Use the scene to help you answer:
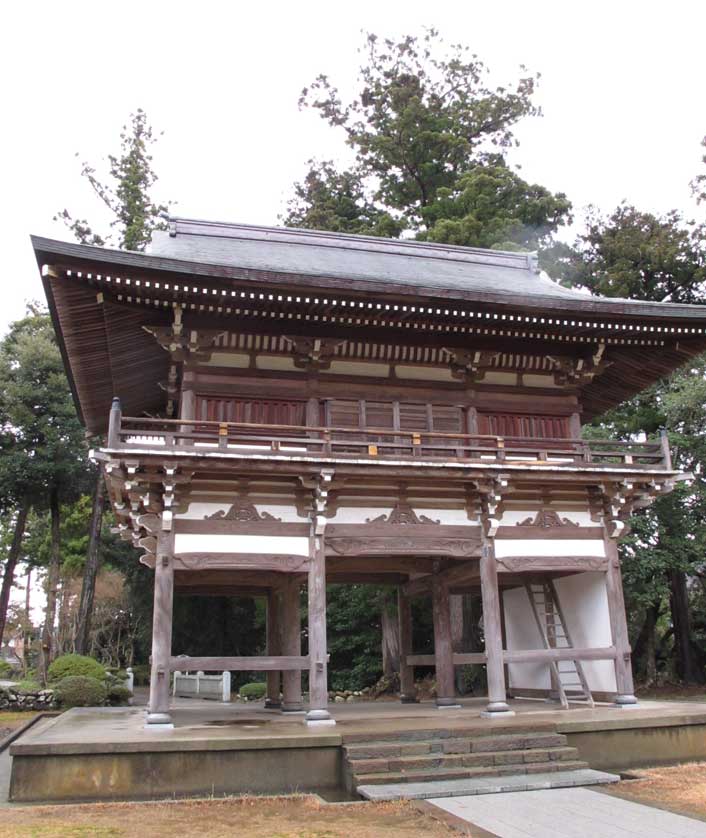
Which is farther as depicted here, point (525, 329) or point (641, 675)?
point (641, 675)

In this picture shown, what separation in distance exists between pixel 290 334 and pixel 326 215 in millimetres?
24044

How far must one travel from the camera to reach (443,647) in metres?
14.8

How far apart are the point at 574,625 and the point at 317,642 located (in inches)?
227

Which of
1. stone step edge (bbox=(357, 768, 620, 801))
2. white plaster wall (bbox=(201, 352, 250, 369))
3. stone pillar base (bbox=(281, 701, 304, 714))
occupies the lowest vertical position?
stone step edge (bbox=(357, 768, 620, 801))

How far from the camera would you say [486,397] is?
14266 millimetres

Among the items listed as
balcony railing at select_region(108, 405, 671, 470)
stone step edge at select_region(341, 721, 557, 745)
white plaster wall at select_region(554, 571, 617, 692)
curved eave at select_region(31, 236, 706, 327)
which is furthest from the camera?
white plaster wall at select_region(554, 571, 617, 692)

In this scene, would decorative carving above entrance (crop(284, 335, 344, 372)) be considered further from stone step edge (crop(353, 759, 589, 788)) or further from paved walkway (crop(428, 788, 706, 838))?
paved walkway (crop(428, 788, 706, 838))

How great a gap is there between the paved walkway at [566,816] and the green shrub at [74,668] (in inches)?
658

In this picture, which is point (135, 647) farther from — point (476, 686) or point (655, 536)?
point (655, 536)

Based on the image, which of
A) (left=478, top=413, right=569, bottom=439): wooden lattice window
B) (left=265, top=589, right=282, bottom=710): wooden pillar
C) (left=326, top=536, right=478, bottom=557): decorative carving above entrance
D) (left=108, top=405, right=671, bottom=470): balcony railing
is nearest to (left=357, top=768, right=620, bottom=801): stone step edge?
(left=326, top=536, right=478, bottom=557): decorative carving above entrance

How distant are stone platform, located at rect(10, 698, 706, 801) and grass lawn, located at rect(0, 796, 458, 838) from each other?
52cm

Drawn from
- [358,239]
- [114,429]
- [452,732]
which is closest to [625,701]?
[452,732]

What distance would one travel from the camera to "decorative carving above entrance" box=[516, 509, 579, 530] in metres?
13.3

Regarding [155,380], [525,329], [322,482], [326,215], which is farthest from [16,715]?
[326,215]
